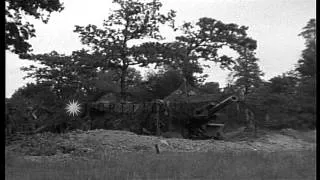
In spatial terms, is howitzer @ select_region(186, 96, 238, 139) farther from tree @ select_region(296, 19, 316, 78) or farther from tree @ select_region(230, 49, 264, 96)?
tree @ select_region(230, 49, 264, 96)

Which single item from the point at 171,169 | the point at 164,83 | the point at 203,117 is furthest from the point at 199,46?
the point at 171,169

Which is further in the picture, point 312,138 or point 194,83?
point 194,83

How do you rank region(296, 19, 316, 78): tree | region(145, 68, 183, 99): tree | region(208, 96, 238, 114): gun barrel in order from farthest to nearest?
region(145, 68, 183, 99): tree → region(208, 96, 238, 114): gun barrel → region(296, 19, 316, 78): tree

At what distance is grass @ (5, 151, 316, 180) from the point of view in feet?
34.2

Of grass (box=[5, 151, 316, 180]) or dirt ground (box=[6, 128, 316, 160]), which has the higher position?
dirt ground (box=[6, 128, 316, 160])

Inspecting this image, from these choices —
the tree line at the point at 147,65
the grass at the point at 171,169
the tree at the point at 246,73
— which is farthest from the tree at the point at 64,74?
the grass at the point at 171,169

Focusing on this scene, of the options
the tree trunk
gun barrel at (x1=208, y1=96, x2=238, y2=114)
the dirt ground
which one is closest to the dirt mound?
the dirt ground

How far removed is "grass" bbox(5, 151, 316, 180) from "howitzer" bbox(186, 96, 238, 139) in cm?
1121

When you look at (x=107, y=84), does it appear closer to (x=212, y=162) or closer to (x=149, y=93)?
(x=149, y=93)

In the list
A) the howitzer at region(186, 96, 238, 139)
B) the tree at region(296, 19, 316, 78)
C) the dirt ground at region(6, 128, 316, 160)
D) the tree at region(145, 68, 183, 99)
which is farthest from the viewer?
the tree at region(145, 68, 183, 99)

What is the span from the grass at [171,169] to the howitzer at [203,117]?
11.2 metres

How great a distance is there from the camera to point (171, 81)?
4116cm
